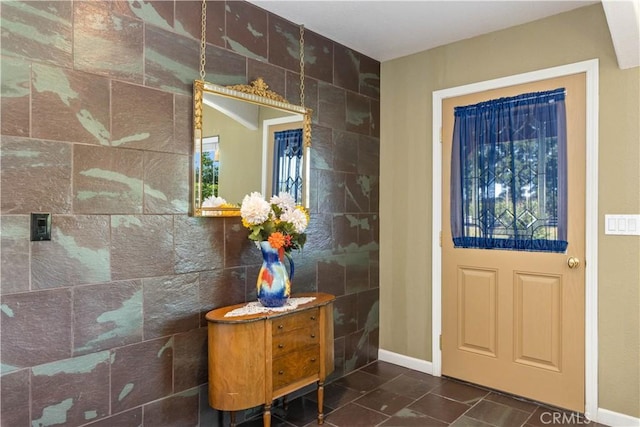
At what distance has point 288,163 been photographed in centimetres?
289

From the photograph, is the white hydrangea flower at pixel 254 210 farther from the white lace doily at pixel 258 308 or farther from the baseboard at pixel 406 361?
the baseboard at pixel 406 361

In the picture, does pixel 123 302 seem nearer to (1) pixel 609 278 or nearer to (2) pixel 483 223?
(2) pixel 483 223

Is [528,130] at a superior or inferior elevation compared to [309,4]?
inferior

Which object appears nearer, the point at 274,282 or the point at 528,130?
the point at 274,282

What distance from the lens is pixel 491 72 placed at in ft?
10.1

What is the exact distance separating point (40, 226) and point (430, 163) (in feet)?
8.79

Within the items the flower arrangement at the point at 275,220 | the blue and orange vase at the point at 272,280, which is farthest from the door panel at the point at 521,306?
the blue and orange vase at the point at 272,280

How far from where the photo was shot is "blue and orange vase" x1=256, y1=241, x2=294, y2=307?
7.83 feet

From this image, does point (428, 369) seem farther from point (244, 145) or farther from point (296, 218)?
point (244, 145)

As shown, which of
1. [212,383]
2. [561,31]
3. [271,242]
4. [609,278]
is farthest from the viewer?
[561,31]

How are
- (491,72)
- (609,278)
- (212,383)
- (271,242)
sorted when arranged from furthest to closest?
1. (491,72)
2. (609,278)
3. (271,242)
4. (212,383)

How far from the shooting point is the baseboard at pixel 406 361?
3.39 m

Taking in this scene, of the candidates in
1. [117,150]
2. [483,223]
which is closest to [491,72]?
[483,223]

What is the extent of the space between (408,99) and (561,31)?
3.85 feet
